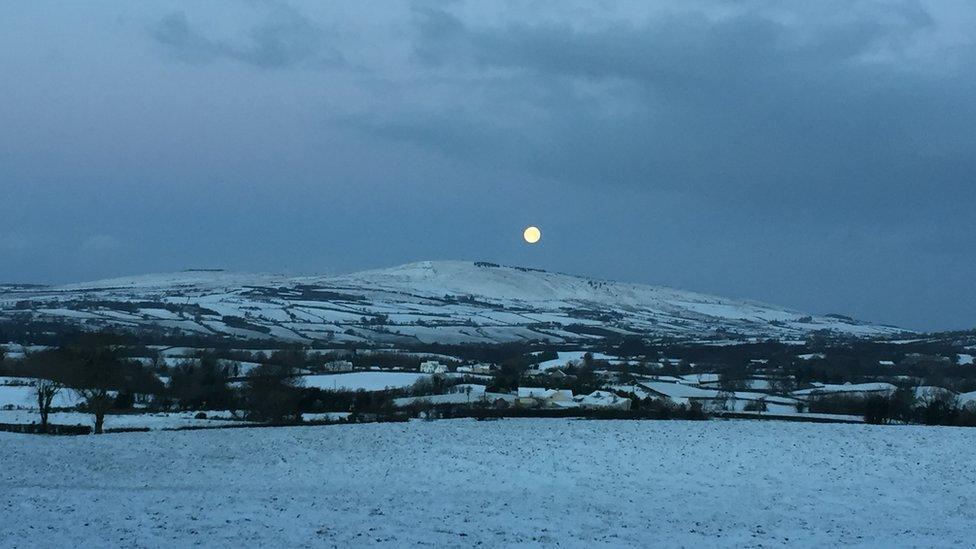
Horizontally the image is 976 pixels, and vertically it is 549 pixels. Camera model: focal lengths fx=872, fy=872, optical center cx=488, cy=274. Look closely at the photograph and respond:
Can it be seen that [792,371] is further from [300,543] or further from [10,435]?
[300,543]

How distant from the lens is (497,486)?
1348 inches

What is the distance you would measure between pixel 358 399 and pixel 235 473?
123 ft

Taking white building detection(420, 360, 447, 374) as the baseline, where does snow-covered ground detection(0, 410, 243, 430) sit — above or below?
below

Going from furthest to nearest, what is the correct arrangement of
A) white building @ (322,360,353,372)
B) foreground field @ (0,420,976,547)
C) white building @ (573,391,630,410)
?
1. white building @ (322,360,353,372)
2. white building @ (573,391,630,410)
3. foreground field @ (0,420,976,547)

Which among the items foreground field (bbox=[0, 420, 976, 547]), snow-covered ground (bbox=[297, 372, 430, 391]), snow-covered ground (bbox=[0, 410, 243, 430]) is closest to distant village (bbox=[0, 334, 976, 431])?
snow-covered ground (bbox=[0, 410, 243, 430])

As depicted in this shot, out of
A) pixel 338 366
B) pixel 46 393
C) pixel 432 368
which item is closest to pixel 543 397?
pixel 46 393

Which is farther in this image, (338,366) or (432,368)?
(338,366)

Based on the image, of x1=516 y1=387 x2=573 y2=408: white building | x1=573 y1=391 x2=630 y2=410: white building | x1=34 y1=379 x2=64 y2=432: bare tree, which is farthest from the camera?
x1=516 y1=387 x2=573 y2=408: white building

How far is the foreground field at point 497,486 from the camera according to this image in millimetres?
24234

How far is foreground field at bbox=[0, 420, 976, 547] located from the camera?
24234 millimetres

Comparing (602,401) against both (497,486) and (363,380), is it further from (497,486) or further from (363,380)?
(497,486)

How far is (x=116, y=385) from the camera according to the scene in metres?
54.6

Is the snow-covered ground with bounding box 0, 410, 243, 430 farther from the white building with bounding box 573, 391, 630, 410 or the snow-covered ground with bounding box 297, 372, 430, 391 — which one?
the white building with bounding box 573, 391, 630, 410

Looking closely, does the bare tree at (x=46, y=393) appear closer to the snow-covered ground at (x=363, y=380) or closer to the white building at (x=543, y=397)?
the snow-covered ground at (x=363, y=380)
